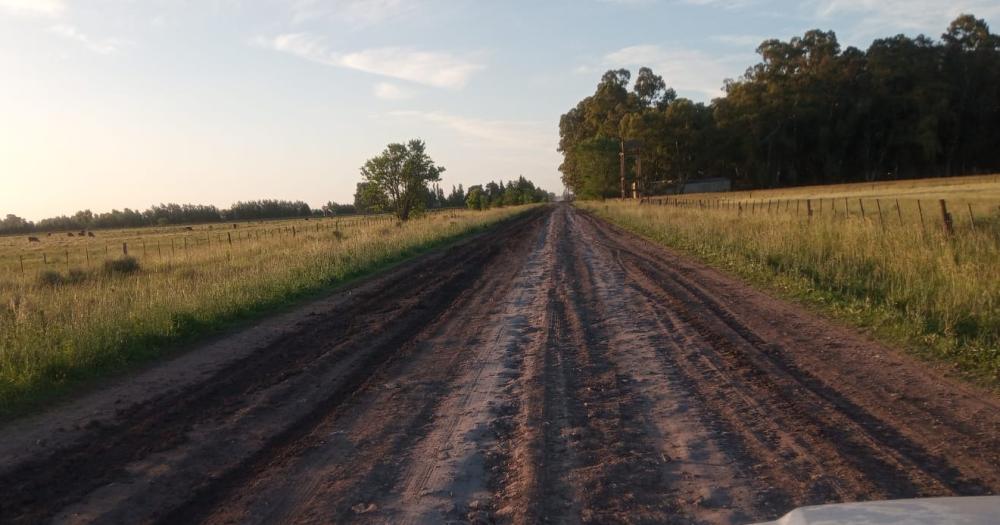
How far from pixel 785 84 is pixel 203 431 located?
84753 millimetres

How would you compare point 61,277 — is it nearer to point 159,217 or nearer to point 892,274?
point 892,274

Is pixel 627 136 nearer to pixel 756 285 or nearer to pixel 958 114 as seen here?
pixel 958 114

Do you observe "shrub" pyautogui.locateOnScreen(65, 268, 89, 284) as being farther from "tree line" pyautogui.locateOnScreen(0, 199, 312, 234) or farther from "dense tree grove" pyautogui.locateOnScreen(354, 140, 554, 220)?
"tree line" pyautogui.locateOnScreen(0, 199, 312, 234)

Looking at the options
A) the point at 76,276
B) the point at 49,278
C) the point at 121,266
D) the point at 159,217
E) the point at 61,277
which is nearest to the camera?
the point at 49,278

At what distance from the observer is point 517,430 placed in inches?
230

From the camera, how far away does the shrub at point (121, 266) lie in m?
26.8

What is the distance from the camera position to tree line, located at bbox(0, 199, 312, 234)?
129250 mm

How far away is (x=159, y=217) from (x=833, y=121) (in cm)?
12202

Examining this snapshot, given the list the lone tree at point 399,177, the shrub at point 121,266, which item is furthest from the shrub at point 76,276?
the lone tree at point 399,177

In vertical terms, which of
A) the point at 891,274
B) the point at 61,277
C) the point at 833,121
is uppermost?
the point at 833,121

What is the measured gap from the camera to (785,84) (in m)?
80.1

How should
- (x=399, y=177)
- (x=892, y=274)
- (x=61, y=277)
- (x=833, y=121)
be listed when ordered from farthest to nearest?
(x=833, y=121), (x=399, y=177), (x=61, y=277), (x=892, y=274)

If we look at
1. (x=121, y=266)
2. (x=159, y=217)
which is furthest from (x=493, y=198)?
(x=121, y=266)

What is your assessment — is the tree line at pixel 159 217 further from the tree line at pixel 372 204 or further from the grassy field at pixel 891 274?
the grassy field at pixel 891 274
